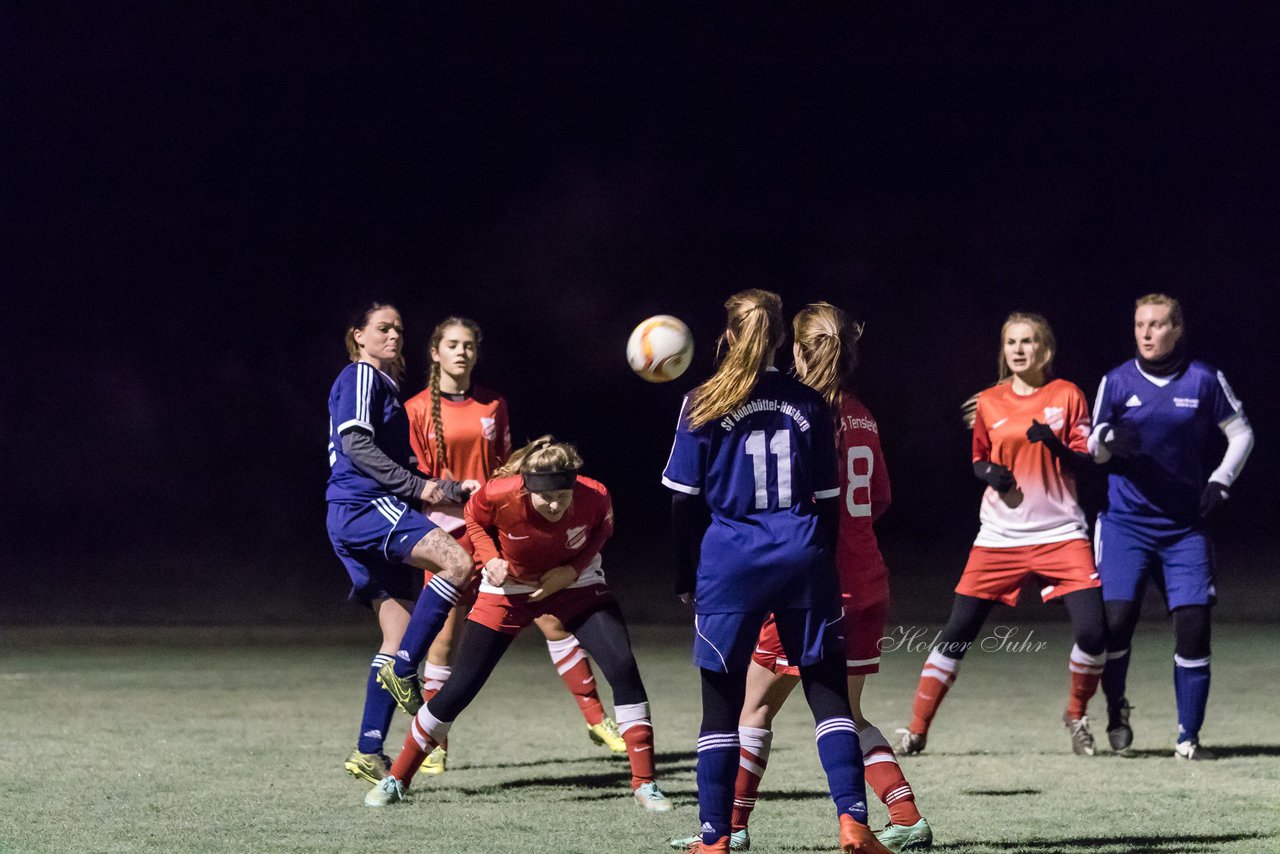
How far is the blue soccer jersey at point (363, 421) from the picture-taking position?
557cm

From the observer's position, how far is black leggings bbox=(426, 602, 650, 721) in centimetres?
495

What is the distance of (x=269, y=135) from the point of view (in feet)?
49.3

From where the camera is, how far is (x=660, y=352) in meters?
4.53

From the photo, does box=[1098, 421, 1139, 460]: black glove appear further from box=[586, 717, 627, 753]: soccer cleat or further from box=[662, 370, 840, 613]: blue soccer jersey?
box=[662, 370, 840, 613]: blue soccer jersey

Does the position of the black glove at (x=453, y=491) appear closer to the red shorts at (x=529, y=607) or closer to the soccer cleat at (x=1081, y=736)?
the red shorts at (x=529, y=607)

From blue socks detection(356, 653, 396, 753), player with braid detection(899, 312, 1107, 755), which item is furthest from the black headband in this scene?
player with braid detection(899, 312, 1107, 755)

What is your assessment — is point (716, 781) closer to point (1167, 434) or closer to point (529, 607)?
point (529, 607)

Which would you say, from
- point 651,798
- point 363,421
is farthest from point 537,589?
point 363,421

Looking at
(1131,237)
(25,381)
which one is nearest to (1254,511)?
(1131,237)

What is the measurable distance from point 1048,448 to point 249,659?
535cm

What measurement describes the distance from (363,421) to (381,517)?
34cm

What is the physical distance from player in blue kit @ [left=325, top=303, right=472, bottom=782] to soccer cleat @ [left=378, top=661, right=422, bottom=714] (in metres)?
0.07

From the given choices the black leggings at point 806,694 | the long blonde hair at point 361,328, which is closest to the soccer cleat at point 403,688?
the long blonde hair at point 361,328

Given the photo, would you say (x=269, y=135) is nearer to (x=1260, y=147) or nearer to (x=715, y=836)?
(x=1260, y=147)
